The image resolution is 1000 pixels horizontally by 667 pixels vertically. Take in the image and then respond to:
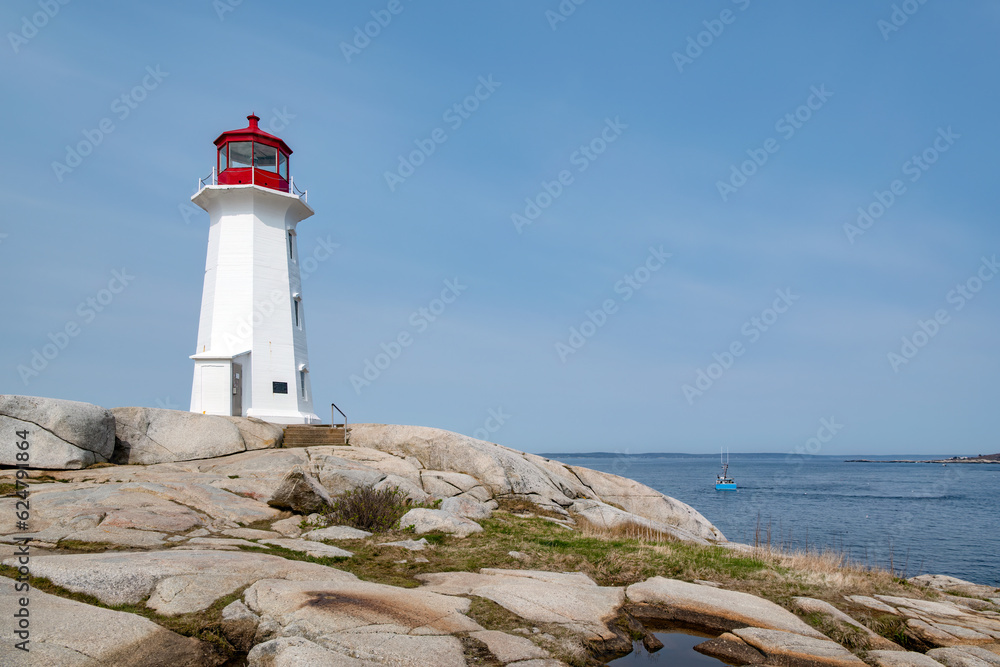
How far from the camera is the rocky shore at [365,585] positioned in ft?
20.8

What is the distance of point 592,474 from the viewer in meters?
24.9

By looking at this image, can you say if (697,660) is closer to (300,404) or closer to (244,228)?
(300,404)

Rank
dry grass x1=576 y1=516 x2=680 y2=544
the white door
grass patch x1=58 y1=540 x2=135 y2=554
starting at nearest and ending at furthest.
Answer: grass patch x1=58 y1=540 x2=135 y2=554 → dry grass x1=576 y1=516 x2=680 y2=544 → the white door

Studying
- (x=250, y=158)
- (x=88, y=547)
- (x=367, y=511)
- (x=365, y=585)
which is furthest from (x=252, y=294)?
(x=365, y=585)

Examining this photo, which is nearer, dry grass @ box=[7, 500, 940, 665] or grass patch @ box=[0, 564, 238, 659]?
grass patch @ box=[0, 564, 238, 659]

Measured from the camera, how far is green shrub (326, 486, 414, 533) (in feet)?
41.7

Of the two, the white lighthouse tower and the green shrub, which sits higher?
the white lighthouse tower

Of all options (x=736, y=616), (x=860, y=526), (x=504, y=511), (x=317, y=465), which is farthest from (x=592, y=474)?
(x=860, y=526)

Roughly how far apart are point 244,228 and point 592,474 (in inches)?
673

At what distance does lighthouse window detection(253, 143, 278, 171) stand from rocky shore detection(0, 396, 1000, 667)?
14.0 m

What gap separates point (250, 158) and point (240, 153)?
1.61 feet

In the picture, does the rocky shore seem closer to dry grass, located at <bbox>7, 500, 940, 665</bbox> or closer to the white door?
dry grass, located at <bbox>7, 500, 940, 665</bbox>

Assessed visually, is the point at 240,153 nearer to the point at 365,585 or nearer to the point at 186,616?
the point at 365,585

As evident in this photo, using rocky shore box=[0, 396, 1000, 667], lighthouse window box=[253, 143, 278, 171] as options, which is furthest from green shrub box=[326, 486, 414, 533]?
lighthouse window box=[253, 143, 278, 171]
